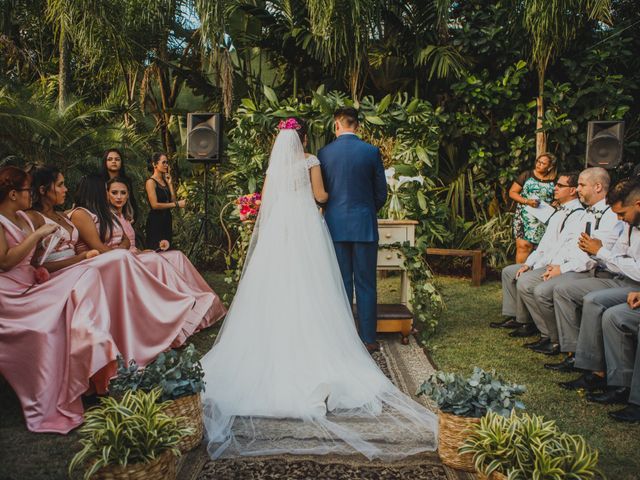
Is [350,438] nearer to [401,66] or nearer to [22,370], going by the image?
[22,370]

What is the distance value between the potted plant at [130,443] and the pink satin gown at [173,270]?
2.37 m

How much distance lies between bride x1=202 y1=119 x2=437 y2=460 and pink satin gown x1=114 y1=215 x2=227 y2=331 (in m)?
1.23

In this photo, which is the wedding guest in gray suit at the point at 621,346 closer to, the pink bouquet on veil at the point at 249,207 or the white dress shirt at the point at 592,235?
the white dress shirt at the point at 592,235

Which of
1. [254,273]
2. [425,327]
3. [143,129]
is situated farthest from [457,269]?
[143,129]

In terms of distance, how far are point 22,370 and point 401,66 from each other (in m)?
7.40

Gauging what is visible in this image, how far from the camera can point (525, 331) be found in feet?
16.1

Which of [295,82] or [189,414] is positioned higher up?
[295,82]

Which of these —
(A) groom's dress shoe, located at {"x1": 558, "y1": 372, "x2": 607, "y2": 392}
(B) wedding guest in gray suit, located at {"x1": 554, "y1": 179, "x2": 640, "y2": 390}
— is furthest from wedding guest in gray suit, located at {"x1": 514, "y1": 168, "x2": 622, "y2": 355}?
(A) groom's dress shoe, located at {"x1": 558, "y1": 372, "x2": 607, "y2": 392}

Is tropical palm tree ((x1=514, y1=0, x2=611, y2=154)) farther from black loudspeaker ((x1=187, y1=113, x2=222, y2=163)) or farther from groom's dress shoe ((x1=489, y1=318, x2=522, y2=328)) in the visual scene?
black loudspeaker ((x1=187, y1=113, x2=222, y2=163))

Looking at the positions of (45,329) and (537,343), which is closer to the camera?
(45,329)

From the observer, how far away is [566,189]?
188 inches

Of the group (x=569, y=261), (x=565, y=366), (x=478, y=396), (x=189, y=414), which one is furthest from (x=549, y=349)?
(x=189, y=414)

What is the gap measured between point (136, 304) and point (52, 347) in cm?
79

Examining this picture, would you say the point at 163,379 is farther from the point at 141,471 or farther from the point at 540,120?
the point at 540,120
